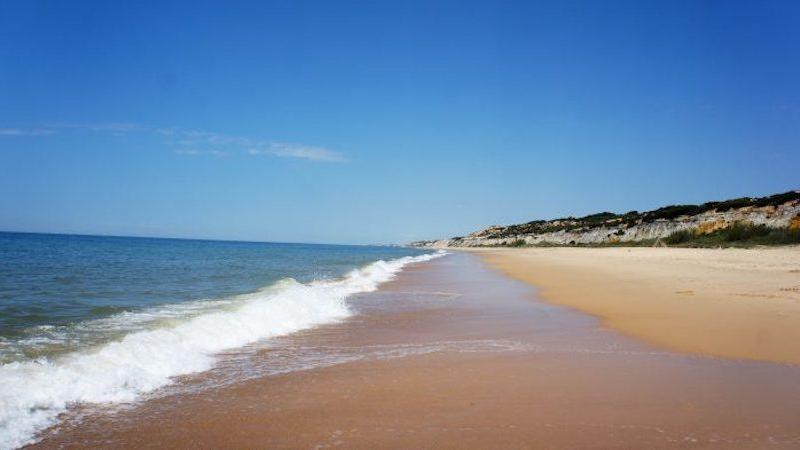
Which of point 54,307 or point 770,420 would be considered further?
point 54,307

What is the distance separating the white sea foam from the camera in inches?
177

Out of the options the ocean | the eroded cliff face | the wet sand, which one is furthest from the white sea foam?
the eroded cliff face

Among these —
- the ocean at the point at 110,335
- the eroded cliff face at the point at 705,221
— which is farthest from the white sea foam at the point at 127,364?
the eroded cliff face at the point at 705,221

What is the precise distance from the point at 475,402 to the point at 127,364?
3.94 metres

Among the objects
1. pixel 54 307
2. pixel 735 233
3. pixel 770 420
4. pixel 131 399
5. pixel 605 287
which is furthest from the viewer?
pixel 735 233

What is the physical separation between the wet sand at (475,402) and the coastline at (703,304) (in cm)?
97

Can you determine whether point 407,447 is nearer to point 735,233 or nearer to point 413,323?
point 413,323

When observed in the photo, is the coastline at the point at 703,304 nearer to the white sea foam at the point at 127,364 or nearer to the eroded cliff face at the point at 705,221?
the white sea foam at the point at 127,364

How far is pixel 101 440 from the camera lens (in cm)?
389

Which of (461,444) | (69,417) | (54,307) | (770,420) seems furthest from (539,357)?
(54,307)

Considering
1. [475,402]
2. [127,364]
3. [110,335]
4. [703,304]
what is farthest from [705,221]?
[127,364]

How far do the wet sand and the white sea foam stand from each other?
0.37 m

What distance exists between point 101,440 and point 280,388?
1.73m

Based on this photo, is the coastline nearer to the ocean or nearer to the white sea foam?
the ocean
